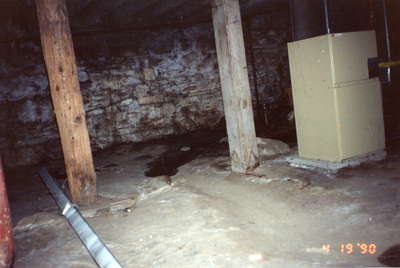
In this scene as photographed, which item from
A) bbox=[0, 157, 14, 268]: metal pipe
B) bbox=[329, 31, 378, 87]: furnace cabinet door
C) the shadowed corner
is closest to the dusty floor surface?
the shadowed corner

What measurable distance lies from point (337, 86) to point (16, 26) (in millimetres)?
5622

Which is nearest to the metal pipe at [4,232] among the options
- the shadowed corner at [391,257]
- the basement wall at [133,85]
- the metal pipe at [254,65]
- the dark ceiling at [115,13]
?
the shadowed corner at [391,257]

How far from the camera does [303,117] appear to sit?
4.11 m

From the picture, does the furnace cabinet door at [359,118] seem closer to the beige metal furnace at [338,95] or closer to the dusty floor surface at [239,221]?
A: the beige metal furnace at [338,95]

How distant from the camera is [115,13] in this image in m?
6.62

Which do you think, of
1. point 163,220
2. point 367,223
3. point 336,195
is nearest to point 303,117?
point 336,195

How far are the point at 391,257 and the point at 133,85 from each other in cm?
608

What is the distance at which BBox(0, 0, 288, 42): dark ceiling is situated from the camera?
5.93 metres

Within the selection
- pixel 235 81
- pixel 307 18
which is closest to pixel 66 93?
pixel 235 81

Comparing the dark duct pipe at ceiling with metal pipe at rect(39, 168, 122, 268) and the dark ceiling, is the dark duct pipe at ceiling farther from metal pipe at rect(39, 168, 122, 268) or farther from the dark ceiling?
metal pipe at rect(39, 168, 122, 268)

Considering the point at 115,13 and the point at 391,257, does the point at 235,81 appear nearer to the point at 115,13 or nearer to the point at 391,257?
the point at 391,257
